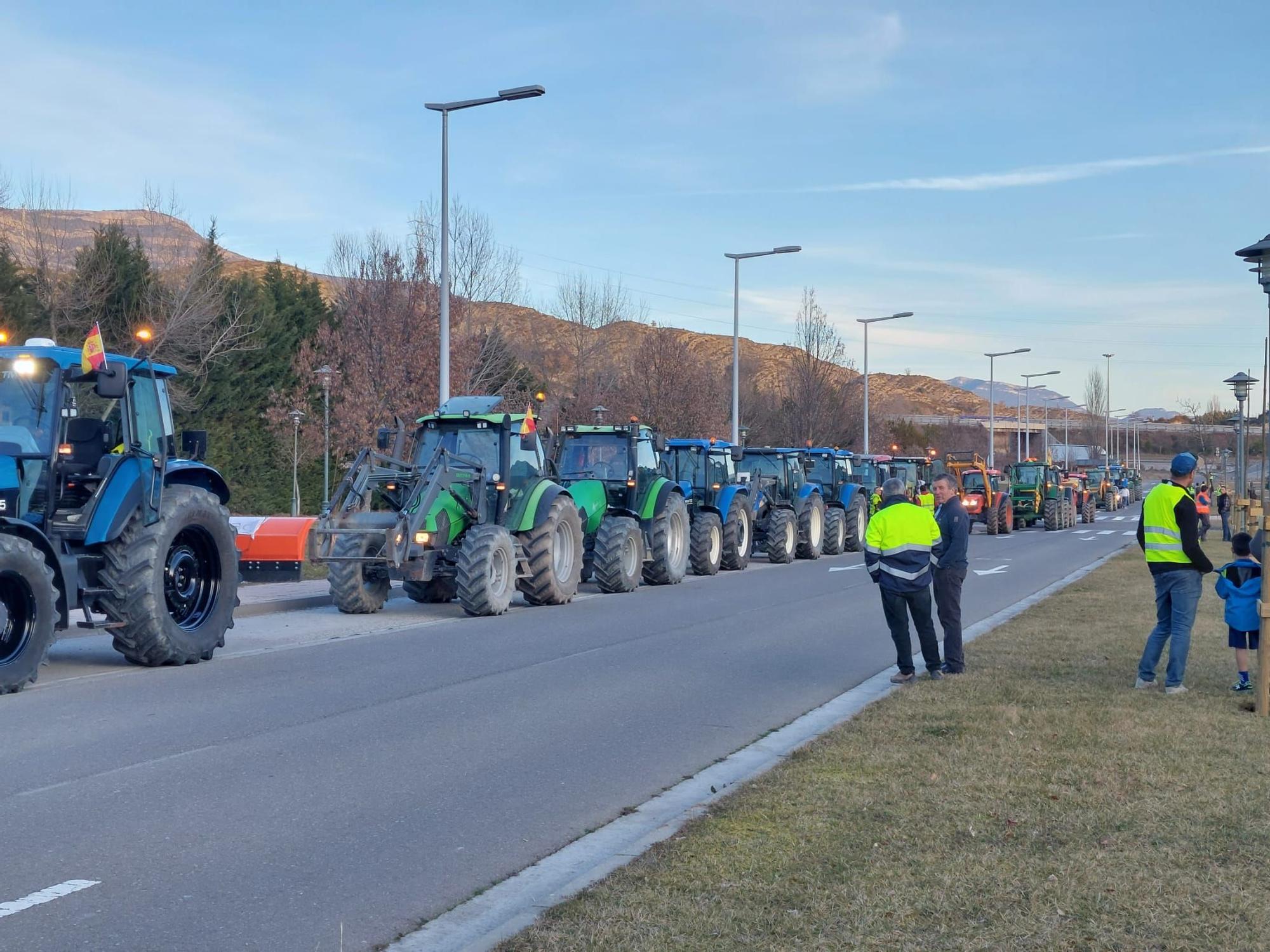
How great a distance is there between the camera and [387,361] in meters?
31.2

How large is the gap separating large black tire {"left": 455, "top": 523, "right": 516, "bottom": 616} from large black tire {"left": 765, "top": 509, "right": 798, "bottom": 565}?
12.5m

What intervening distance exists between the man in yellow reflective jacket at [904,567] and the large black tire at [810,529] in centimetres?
1793

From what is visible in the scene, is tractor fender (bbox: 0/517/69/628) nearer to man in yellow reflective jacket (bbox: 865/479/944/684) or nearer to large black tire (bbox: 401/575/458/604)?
man in yellow reflective jacket (bbox: 865/479/944/684)

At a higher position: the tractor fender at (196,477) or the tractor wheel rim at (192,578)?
the tractor fender at (196,477)

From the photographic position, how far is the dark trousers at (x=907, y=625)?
36.4ft

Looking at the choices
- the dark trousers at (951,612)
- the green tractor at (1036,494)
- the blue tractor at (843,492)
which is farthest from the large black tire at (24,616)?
the green tractor at (1036,494)

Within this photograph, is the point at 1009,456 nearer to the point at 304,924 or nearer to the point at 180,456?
the point at 180,456

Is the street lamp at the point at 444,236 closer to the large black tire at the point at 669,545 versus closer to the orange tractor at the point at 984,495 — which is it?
the large black tire at the point at 669,545

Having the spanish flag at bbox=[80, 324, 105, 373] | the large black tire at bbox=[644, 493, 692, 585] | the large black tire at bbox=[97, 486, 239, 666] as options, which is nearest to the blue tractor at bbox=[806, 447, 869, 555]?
the large black tire at bbox=[644, 493, 692, 585]

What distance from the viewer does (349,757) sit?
8.23 m

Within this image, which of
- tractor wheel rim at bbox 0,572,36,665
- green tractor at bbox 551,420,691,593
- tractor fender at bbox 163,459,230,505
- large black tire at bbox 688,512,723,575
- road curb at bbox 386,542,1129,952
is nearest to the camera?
road curb at bbox 386,542,1129,952

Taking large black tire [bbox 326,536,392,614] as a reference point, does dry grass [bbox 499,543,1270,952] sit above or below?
below

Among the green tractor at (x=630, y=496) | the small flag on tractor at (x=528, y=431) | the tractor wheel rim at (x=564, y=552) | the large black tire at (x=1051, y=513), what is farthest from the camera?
the large black tire at (x=1051, y=513)

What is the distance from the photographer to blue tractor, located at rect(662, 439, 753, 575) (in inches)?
996
